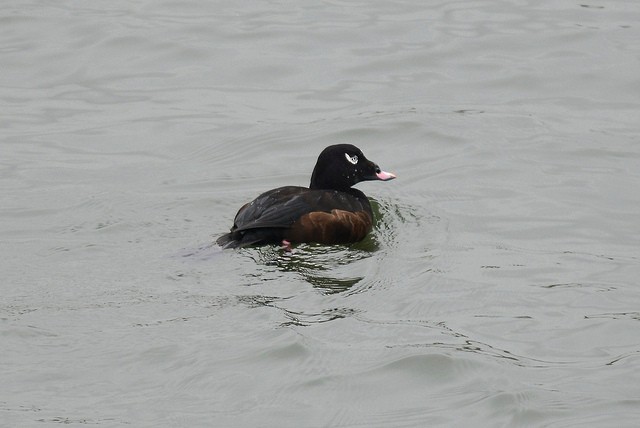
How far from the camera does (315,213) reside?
9773 millimetres

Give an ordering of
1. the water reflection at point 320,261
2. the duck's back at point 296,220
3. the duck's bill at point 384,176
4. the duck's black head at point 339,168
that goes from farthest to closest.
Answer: the duck's bill at point 384,176 → the duck's black head at point 339,168 → the duck's back at point 296,220 → the water reflection at point 320,261

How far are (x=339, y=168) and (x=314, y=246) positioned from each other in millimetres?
924

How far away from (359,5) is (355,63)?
6.55 feet

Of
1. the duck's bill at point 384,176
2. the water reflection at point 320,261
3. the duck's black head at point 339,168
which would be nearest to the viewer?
the water reflection at point 320,261

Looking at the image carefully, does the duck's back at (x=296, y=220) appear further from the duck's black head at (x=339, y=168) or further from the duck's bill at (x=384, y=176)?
the duck's bill at (x=384, y=176)

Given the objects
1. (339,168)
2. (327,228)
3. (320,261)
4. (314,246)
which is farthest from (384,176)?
(320,261)

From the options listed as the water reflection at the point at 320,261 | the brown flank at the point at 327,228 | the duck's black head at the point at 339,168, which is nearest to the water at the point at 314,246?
the water reflection at the point at 320,261

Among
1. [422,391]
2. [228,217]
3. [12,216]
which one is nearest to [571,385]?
[422,391]

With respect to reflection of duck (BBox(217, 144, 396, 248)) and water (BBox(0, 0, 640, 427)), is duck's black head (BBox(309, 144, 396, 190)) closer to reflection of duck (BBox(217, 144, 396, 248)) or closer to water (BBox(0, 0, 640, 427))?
reflection of duck (BBox(217, 144, 396, 248))

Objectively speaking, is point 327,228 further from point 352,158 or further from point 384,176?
point 384,176

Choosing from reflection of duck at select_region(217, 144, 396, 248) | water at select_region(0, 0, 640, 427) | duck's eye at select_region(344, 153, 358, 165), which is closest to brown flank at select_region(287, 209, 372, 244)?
reflection of duck at select_region(217, 144, 396, 248)

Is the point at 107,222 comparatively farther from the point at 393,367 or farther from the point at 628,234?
the point at 628,234

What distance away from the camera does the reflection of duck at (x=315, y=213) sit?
9.64m

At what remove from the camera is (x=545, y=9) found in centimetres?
1608
